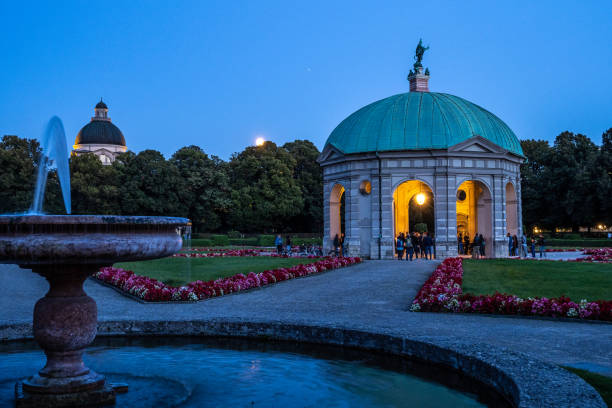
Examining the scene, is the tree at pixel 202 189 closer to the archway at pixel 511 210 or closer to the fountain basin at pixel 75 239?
the archway at pixel 511 210

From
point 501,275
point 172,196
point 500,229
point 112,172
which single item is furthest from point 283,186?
point 501,275

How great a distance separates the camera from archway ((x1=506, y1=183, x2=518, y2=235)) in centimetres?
3675

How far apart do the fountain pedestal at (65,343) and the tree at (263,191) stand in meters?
54.9

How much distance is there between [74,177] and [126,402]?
56.4 metres

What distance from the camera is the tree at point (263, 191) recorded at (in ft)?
204

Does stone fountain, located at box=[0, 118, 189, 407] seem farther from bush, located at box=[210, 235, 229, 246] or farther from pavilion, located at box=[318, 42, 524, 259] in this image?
bush, located at box=[210, 235, 229, 246]

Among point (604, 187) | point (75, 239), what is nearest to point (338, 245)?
point (604, 187)

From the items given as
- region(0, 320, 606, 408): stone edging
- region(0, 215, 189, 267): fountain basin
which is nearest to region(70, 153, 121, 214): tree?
region(0, 320, 606, 408): stone edging

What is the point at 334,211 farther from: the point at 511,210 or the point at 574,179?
the point at 574,179

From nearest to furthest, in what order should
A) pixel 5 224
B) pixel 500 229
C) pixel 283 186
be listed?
pixel 5 224 < pixel 500 229 < pixel 283 186

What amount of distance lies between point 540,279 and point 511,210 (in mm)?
19114

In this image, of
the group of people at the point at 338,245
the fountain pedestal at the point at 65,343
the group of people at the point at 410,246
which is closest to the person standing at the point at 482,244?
the group of people at the point at 410,246

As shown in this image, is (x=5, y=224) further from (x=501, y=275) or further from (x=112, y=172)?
(x=112, y=172)

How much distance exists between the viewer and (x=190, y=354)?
8672 millimetres
